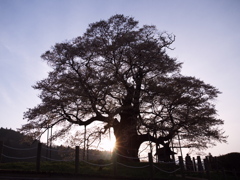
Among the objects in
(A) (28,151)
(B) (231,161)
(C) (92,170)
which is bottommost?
(B) (231,161)

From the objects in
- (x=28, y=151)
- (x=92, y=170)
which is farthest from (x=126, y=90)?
(x=28, y=151)

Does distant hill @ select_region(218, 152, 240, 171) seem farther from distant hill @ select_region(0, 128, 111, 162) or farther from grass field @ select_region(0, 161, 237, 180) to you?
distant hill @ select_region(0, 128, 111, 162)

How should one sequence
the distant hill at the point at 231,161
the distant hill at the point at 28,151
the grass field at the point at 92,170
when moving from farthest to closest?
the distant hill at the point at 231,161, the distant hill at the point at 28,151, the grass field at the point at 92,170

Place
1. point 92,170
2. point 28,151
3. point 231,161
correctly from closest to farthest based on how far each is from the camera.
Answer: point 92,170 → point 231,161 → point 28,151

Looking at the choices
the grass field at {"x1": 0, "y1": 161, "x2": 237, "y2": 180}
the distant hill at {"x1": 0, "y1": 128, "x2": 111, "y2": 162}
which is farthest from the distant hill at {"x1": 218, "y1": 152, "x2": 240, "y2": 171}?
the distant hill at {"x1": 0, "y1": 128, "x2": 111, "y2": 162}

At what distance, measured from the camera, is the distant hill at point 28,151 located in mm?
17547

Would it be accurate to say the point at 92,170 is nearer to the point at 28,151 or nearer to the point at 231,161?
the point at 231,161

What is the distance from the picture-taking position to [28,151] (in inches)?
1566

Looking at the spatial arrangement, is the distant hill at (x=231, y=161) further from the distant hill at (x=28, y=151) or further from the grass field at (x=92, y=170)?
the distant hill at (x=28, y=151)

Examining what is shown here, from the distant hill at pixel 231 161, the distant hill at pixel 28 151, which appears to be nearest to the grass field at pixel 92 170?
the distant hill at pixel 28 151

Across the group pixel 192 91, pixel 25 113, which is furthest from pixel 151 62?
pixel 25 113

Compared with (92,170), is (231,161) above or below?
below

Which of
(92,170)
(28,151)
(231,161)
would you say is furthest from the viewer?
(28,151)

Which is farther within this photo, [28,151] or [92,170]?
[28,151]
